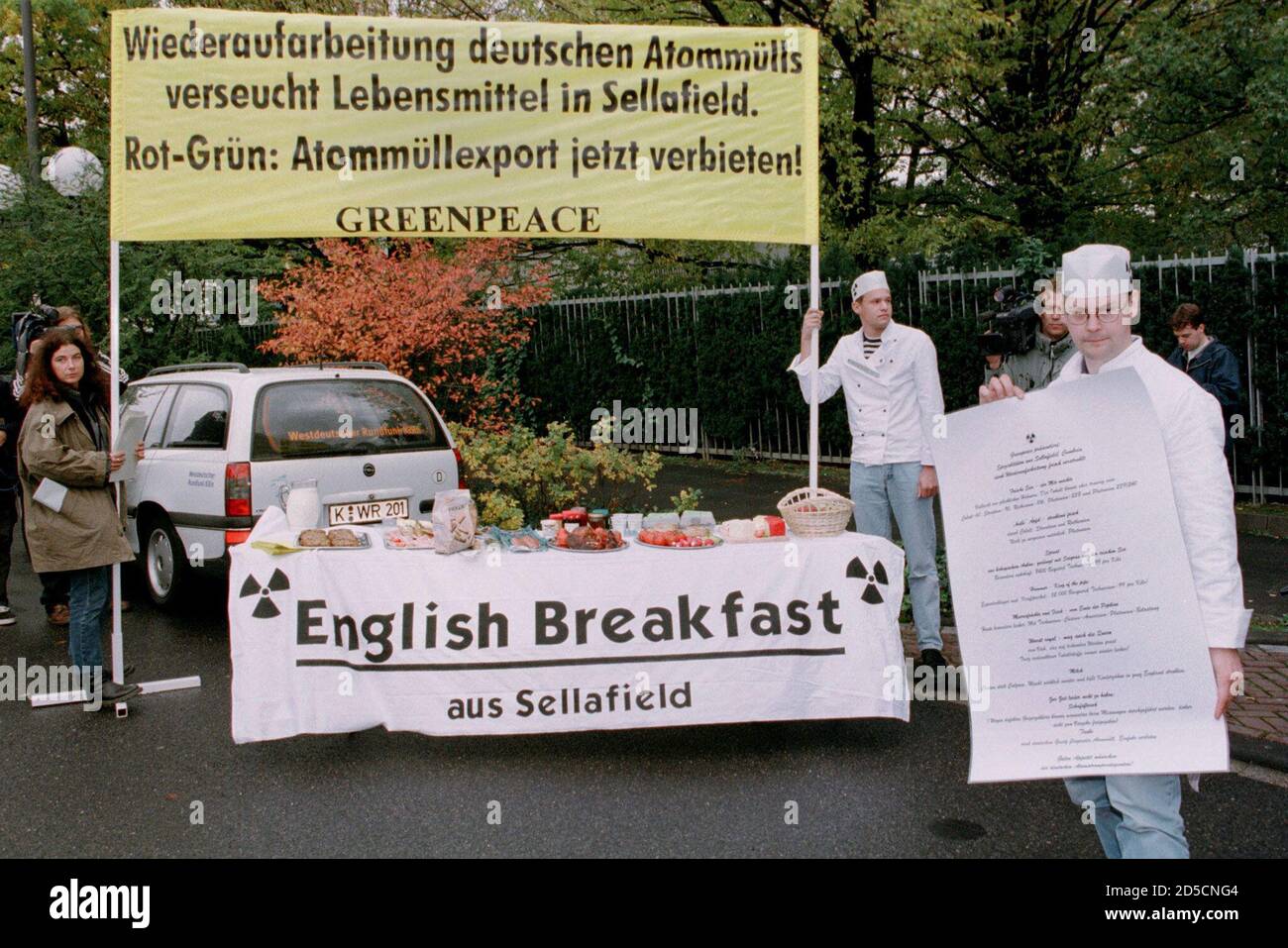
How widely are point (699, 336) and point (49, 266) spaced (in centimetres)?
844

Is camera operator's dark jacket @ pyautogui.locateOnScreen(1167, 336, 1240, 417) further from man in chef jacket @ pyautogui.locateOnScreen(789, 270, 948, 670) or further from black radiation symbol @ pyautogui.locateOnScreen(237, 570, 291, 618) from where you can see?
black radiation symbol @ pyautogui.locateOnScreen(237, 570, 291, 618)

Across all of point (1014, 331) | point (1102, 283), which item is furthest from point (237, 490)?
point (1102, 283)

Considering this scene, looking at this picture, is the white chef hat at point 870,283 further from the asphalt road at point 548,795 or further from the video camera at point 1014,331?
the asphalt road at point 548,795

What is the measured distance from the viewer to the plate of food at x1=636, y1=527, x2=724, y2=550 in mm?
5113

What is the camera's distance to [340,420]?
24.8ft

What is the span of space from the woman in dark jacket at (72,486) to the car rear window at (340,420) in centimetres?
147

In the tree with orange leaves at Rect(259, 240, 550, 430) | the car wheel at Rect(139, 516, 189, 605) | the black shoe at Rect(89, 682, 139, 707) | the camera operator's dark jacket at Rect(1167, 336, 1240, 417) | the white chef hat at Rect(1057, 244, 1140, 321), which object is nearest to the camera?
the white chef hat at Rect(1057, 244, 1140, 321)

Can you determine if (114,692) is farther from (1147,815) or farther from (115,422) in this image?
(1147,815)

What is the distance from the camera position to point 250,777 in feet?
15.9

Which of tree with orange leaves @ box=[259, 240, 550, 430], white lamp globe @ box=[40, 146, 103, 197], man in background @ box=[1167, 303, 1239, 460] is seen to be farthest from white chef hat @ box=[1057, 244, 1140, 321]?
white lamp globe @ box=[40, 146, 103, 197]

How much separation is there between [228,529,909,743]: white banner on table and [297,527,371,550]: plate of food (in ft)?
0.43

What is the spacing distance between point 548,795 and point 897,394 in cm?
295

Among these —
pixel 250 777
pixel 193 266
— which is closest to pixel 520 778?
pixel 250 777
